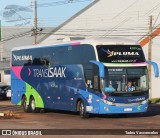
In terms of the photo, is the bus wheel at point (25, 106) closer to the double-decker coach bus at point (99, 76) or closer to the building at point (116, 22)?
the double-decker coach bus at point (99, 76)

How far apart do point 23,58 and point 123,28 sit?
31677 mm

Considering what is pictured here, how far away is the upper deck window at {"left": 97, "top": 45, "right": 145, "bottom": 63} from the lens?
22.8 meters

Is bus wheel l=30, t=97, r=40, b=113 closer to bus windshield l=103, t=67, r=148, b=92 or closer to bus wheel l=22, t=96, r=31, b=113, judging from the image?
bus wheel l=22, t=96, r=31, b=113

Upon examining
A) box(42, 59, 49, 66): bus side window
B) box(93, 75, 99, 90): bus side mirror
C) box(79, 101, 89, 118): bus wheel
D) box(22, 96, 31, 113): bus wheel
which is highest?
box(42, 59, 49, 66): bus side window

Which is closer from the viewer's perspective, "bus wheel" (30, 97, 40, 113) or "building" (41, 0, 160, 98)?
"bus wheel" (30, 97, 40, 113)

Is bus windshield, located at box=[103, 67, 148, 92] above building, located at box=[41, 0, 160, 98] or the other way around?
the other way around

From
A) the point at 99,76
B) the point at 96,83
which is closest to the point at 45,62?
the point at 96,83

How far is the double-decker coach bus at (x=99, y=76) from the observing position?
22703mm

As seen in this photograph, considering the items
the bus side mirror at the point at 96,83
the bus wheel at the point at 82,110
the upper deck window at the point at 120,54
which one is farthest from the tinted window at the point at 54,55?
the bus wheel at the point at 82,110

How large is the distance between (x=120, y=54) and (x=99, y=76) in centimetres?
154

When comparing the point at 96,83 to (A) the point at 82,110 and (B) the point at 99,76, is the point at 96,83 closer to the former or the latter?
(B) the point at 99,76

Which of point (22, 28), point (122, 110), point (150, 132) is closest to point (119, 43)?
point (122, 110)

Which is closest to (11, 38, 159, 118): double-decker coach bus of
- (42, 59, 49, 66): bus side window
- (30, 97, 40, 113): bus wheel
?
(42, 59, 49, 66): bus side window

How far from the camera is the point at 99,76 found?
2256 centimetres
